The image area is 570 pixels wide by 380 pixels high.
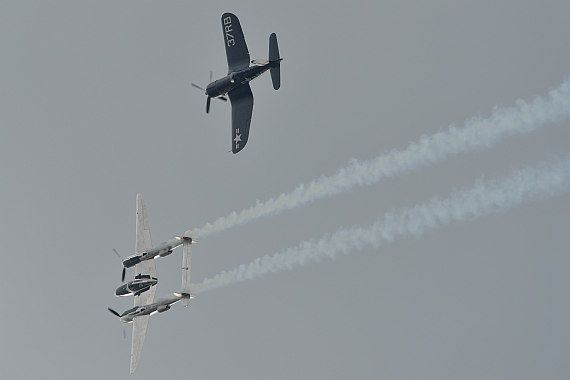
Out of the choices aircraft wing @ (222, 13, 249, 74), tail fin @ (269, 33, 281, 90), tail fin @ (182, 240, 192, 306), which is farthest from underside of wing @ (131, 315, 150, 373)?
tail fin @ (269, 33, 281, 90)

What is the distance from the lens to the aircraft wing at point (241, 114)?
72.2 metres

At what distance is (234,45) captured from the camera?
73.2 m

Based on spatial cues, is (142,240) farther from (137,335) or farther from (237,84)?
(237,84)

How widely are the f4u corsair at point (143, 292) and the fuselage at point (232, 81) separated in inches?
439

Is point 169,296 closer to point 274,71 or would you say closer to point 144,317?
point 144,317

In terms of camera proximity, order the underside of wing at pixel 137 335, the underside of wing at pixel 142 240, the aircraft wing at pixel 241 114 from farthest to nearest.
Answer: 1. the underside of wing at pixel 142 240
2. the underside of wing at pixel 137 335
3. the aircraft wing at pixel 241 114

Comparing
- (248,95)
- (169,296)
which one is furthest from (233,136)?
(169,296)

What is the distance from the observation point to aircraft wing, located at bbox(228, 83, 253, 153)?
72.2 metres

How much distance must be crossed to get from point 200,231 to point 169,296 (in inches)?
209

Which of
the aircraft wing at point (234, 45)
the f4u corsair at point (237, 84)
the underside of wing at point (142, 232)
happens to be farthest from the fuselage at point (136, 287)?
the aircraft wing at point (234, 45)

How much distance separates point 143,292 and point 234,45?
65.5ft

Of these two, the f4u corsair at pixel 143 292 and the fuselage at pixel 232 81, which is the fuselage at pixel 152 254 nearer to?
the f4u corsair at pixel 143 292

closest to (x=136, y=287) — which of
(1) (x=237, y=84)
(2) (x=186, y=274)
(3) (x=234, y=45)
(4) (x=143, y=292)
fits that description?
(4) (x=143, y=292)

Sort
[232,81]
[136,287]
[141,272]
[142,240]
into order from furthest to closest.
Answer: [142,240] → [141,272] → [136,287] → [232,81]
